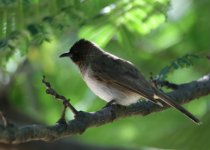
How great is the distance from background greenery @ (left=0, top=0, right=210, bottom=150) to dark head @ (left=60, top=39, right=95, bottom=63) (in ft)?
0.24

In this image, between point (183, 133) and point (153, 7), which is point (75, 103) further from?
point (153, 7)

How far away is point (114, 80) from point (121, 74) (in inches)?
3.3

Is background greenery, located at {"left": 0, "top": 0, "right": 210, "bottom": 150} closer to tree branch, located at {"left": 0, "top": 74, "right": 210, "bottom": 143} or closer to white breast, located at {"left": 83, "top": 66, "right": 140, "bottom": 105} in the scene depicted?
tree branch, located at {"left": 0, "top": 74, "right": 210, "bottom": 143}

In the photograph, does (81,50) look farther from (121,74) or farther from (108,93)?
(108,93)

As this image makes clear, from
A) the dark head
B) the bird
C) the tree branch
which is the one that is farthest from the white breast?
the tree branch

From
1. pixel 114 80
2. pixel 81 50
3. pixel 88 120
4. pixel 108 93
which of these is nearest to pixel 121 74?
pixel 114 80

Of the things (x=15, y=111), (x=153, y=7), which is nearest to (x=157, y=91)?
(x=153, y=7)

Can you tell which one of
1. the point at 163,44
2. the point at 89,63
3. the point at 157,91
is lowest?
the point at 157,91

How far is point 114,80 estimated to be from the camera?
19.8 feet

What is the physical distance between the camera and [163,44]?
7938 millimetres

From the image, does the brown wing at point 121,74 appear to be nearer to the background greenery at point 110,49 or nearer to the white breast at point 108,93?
the white breast at point 108,93

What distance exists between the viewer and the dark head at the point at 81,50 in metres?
6.38

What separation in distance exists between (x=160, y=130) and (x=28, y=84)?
1.75 meters

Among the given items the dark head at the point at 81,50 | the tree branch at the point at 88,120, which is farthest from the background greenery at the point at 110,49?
the tree branch at the point at 88,120
